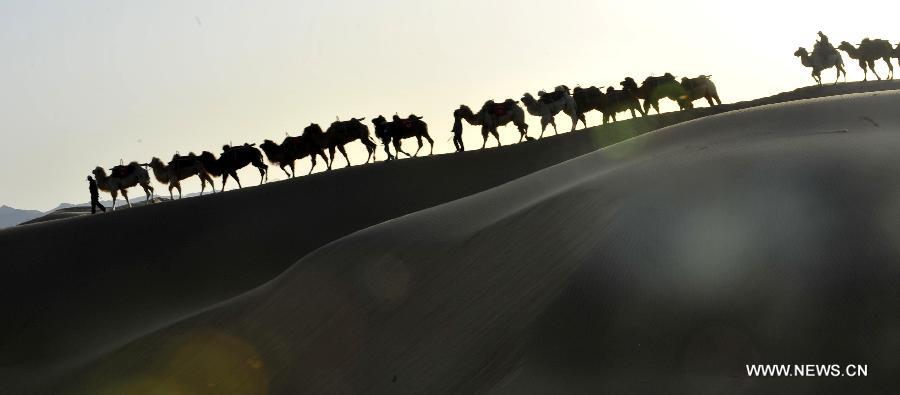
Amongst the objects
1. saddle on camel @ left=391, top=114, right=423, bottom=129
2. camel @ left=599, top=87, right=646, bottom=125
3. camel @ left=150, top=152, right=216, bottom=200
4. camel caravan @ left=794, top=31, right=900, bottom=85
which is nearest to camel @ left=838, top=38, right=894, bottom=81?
camel caravan @ left=794, top=31, right=900, bottom=85

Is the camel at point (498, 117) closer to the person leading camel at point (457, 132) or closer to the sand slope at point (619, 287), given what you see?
the person leading camel at point (457, 132)

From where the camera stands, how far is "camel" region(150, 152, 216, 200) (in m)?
36.4

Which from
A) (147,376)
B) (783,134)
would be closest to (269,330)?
(147,376)

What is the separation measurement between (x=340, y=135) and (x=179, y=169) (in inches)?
194

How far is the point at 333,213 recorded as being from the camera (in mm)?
28891

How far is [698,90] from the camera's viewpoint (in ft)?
120

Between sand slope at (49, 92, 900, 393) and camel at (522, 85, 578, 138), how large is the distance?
1786cm

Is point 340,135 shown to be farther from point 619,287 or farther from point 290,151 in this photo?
point 619,287

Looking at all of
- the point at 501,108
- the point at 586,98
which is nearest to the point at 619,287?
the point at 501,108

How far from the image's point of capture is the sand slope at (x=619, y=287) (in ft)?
31.6

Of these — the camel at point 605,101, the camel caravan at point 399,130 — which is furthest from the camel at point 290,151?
the camel at point 605,101

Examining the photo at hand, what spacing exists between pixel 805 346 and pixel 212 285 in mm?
16716

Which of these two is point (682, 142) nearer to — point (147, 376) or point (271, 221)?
point (147, 376)

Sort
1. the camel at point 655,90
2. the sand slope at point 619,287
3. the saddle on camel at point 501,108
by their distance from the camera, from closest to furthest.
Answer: the sand slope at point 619,287 < the saddle on camel at point 501,108 < the camel at point 655,90
